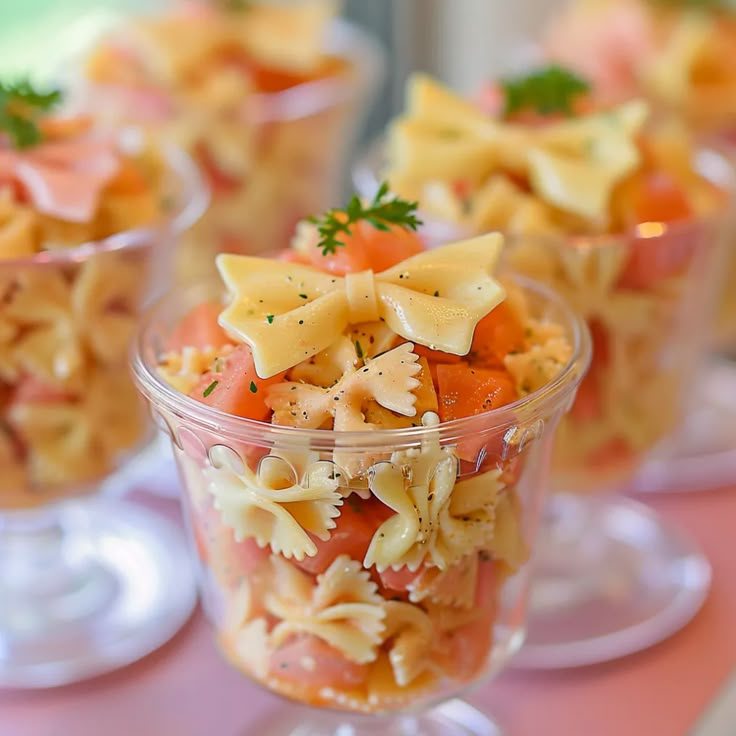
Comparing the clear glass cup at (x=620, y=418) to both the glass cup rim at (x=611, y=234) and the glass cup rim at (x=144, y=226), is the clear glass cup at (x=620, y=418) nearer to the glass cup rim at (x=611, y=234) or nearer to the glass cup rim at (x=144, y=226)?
the glass cup rim at (x=611, y=234)

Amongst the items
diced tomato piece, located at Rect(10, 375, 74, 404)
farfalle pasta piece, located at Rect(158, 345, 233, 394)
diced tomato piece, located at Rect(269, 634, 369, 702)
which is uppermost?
farfalle pasta piece, located at Rect(158, 345, 233, 394)

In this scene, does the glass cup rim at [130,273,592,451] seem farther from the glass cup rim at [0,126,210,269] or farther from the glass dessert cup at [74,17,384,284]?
the glass dessert cup at [74,17,384,284]

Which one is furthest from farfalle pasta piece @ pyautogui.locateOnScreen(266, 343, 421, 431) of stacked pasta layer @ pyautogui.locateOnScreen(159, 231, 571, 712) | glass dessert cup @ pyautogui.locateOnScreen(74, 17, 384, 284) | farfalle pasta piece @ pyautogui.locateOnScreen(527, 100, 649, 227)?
glass dessert cup @ pyautogui.locateOnScreen(74, 17, 384, 284)

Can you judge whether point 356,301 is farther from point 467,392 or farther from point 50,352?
point 50,352

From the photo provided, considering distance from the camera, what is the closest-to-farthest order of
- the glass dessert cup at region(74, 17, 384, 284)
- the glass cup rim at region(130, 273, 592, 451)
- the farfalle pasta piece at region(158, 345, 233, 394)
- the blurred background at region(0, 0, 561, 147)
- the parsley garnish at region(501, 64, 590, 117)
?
the glass cup rim at region(130, 273, 592, 451) < the farfalle pasta piece at region(158, 345, 233, 394) < the parsley garnish at region(501, 64, 590, 117) < the glass dessert cup at region(74, 17, 384, 284) < the blurred background at region(0, 0, 561, 147)

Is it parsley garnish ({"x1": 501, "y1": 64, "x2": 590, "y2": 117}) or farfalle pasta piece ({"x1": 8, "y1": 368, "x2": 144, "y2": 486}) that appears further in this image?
parsley garnish ({"x1": 501, "y1": 64, "x2": 590, "y2": 117})

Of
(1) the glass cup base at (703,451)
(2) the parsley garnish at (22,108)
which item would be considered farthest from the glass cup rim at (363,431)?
(1) the glass cup base at (703,451)
